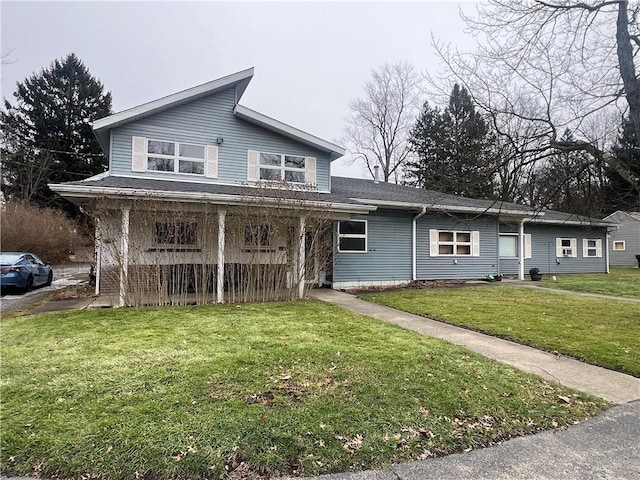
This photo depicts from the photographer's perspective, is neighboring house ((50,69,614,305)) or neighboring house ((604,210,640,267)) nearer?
neighboring house ((50,69,614,305))

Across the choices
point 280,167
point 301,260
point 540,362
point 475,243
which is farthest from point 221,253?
point 475,243

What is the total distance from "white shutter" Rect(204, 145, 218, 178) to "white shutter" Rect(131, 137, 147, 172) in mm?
1820

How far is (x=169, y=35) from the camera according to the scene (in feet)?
46.4

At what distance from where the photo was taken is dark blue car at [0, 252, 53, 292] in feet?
37.7

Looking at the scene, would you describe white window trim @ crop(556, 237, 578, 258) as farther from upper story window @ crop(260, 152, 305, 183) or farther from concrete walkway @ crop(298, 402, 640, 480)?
concrete walkway @ crop(298, 402, 640, 480)

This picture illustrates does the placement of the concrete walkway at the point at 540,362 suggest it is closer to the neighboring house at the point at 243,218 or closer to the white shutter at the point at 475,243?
the neighboring house at the point at 243,218

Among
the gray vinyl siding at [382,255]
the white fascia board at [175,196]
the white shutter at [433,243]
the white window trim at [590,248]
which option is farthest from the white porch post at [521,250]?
the white fascia board at [175,196]

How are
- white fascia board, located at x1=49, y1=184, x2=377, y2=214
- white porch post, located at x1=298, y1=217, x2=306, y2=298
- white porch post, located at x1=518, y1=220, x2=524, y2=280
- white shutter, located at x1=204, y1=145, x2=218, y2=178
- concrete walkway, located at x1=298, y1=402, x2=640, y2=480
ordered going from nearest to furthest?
concrete walkway, located at x1=298, y1=402, x2=640, y2=480 → white fascia board, located at x1=49, y1=184, x2=377, y2=214 → white porch post, located at x1=298, y1=217, x2=306, y2=298 → white shutter, located at x1=204, y1=145, x2=218, y2=178 → white porch post, located at x1=518, y1=220, x2=524, y2=280

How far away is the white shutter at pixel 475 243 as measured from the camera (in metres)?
15.8

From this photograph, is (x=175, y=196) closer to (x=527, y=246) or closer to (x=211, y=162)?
(x=211, y=162)

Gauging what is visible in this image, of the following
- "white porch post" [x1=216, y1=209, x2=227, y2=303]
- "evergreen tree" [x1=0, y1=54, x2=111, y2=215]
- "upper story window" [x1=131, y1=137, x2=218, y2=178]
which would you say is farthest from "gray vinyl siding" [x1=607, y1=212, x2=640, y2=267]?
"evergreen tree" [x1=0, y1=54, x2=111, y2=215]

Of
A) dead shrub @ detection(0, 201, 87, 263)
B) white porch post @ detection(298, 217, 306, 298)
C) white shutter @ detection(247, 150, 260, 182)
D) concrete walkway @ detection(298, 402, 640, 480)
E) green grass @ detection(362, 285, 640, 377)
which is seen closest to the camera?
concrete walkway @ detection(298, 402, 640, 480)

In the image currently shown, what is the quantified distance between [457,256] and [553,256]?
756 centimetres

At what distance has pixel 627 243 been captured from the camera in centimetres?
2841
